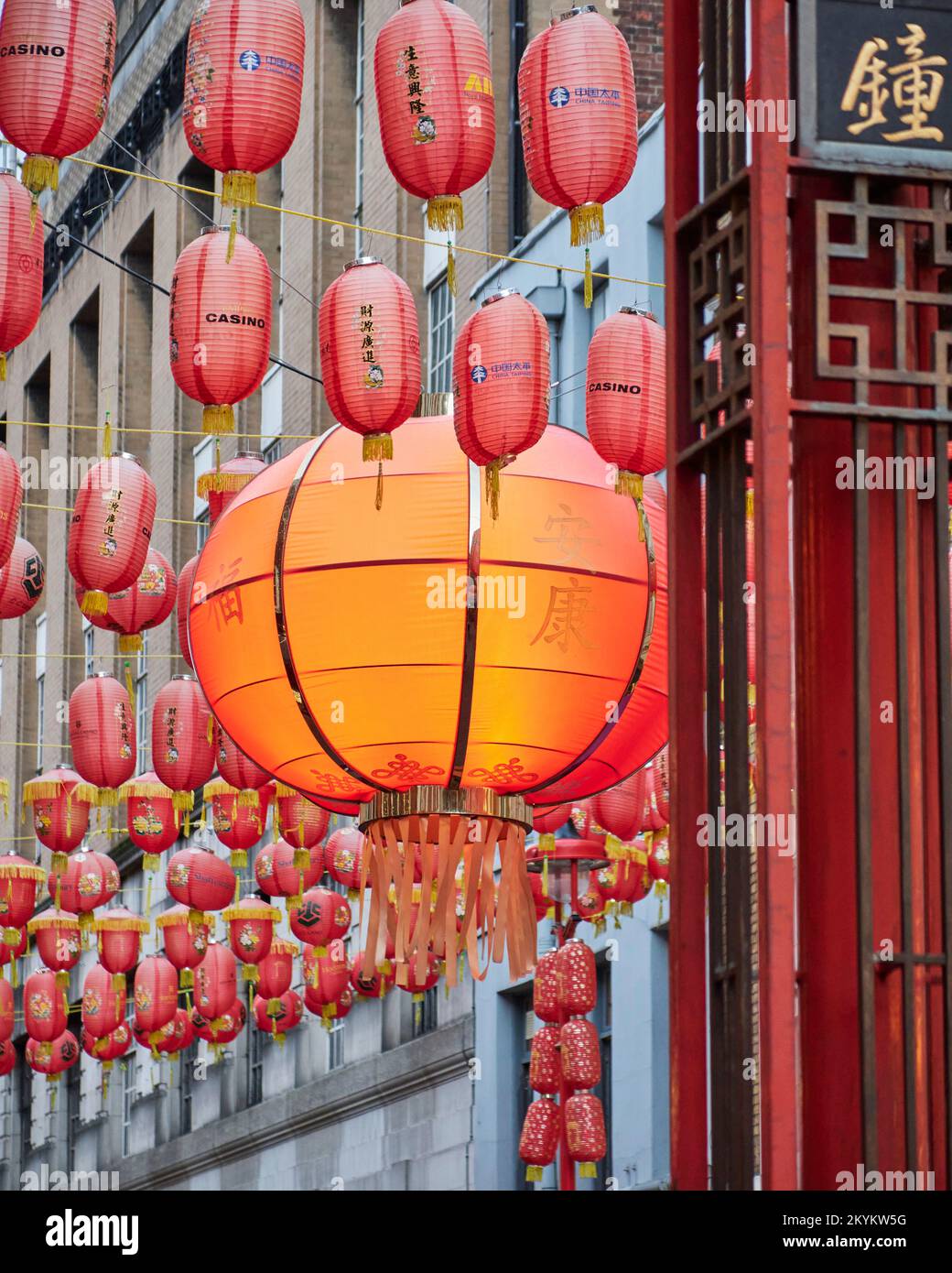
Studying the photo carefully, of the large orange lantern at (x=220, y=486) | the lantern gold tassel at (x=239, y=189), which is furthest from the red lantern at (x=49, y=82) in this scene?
the large orange lantern at (x=220, y=486)

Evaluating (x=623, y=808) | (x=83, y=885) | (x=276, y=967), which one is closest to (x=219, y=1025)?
(x=276, y=967)

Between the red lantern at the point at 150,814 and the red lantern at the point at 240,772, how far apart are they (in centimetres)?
273

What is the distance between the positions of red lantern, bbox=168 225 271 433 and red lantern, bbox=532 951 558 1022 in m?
6.97

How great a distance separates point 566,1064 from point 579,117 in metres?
9.06

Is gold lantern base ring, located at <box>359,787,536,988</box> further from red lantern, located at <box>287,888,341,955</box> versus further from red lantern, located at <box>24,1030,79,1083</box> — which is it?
red lantern, located at <box>24,1030,79,1083</box>

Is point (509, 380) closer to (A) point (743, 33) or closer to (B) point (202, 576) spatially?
(B) point (202, 576)

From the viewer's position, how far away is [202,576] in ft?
33.2

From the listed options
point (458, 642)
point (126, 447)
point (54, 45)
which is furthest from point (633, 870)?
point (126, 447)

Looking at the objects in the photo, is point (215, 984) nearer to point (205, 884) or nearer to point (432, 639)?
point (205, 884)

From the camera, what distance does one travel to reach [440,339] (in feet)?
91.8

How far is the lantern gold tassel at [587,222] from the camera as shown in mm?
9672

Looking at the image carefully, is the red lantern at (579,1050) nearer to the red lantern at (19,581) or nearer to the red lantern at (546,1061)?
the red lantern at (546,1061)
